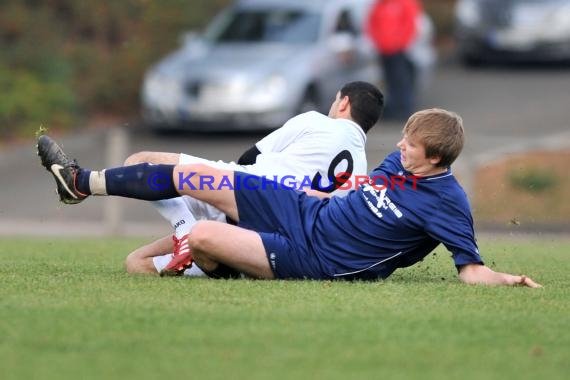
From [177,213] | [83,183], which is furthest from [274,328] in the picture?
[83,183]

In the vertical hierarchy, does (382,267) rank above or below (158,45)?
below

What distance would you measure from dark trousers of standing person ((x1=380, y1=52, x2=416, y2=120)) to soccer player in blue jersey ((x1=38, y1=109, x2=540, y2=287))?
1326cm

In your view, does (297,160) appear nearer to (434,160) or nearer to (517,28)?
(434,160)

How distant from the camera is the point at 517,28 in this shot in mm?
24062

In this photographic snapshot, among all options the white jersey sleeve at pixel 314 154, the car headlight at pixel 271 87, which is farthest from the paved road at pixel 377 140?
the white jersey sleeve at pixel 314 154

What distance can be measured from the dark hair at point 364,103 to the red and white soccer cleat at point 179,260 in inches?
58.3

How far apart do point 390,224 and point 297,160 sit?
0.89 meters

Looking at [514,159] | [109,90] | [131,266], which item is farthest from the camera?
[109,90]

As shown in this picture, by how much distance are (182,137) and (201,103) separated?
1.24m

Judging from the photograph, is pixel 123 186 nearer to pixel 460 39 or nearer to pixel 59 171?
pixel 59 171

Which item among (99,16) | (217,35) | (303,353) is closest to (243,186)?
(303,353)

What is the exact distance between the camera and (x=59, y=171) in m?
8.02

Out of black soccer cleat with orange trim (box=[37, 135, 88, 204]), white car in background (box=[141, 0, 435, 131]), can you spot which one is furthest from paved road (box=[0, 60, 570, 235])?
black soccer cleat with orange trim (box=[37, 135, 88, 204])

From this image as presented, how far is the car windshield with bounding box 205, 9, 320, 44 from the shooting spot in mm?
20641
